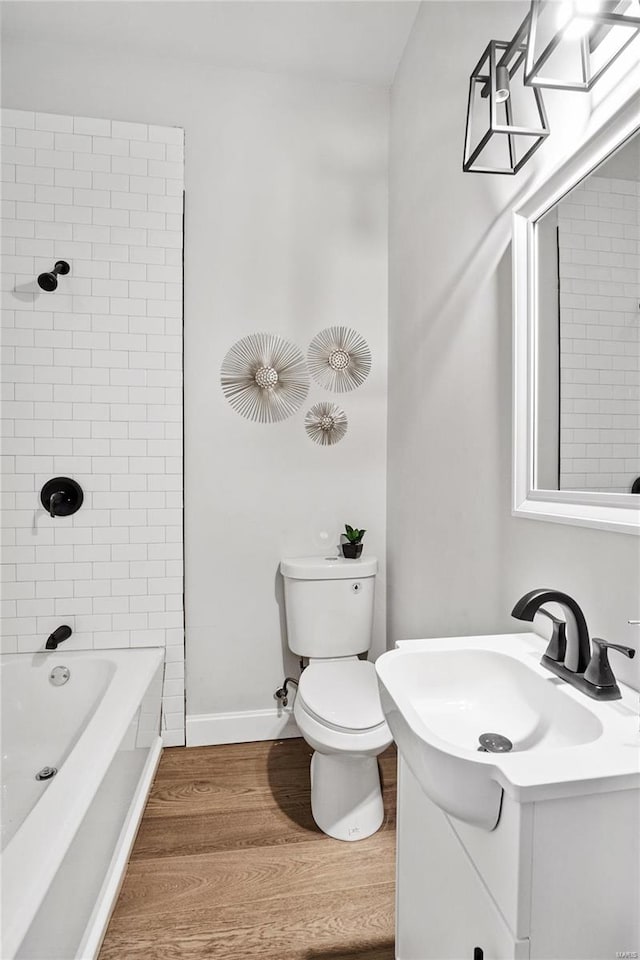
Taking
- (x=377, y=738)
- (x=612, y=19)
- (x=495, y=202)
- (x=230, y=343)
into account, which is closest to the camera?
(x=612, y=19)

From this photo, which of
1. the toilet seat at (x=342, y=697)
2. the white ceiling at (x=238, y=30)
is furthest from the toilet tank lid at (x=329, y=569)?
the white ceiling at (x=238, y=30)

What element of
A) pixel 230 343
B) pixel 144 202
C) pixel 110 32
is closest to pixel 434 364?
pixel 230 343

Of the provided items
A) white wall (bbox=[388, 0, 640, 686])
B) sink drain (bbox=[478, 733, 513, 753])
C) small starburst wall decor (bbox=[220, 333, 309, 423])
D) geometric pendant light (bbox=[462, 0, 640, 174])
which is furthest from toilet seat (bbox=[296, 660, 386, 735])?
geometric pendant light (bbox=[462, 0, 640, 174])

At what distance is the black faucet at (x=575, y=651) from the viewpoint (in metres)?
0.90

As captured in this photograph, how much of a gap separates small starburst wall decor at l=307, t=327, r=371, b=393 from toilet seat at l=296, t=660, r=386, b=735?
3.96 feet

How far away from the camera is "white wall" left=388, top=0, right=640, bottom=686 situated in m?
1.12

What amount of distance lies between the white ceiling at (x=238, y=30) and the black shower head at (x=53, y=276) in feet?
3.12

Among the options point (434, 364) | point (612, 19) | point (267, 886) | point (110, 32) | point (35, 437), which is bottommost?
point (267, 886)

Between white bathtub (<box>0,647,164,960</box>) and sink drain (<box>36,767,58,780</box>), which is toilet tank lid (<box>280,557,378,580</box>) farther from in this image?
sink drain (<box>36,767,58,780</box>)

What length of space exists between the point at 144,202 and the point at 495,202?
1501 millimetres

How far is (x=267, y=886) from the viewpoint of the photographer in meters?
1.52

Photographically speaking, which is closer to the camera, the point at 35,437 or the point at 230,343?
the point at 35,437

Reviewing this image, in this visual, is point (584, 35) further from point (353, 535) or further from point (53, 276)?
point (53, 276)

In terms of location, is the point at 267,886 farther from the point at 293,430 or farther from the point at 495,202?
the point at 495,202
